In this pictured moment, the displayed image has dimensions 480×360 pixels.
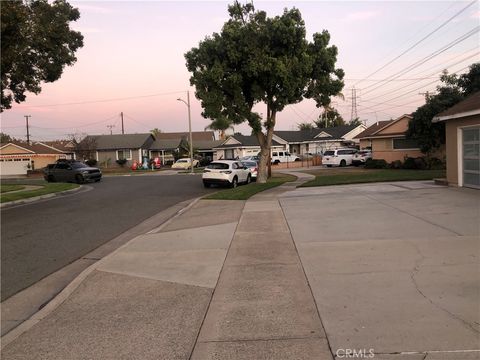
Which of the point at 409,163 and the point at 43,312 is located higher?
the point at 409,163

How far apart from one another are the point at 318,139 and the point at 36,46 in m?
51.6

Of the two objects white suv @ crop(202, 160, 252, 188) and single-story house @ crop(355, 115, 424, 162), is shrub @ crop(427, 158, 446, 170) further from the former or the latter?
white suv @ crop(202, 160, 252, 188)

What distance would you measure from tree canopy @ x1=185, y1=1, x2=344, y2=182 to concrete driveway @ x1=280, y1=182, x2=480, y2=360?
11.6m

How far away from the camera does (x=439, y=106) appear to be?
3039 centimetres

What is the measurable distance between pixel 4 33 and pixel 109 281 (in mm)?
11052

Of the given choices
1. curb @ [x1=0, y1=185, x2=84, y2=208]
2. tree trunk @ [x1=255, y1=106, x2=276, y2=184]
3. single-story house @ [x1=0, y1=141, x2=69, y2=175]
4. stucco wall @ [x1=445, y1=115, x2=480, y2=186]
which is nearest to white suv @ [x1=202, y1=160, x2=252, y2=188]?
tree trunk @ [x1=255, y1=106, x2=276, y2=184]

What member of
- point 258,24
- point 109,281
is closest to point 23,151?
point 258,24

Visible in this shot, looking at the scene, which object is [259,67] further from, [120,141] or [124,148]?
[120,141]

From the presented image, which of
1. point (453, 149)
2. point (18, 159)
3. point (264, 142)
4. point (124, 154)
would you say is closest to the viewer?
point (453, 149)

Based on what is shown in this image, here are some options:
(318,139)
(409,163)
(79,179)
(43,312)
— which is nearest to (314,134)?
(318,139)

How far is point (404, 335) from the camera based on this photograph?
3959mm

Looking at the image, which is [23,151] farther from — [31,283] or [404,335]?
[404,335]

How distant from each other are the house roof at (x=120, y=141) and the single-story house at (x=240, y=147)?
11.8 metres

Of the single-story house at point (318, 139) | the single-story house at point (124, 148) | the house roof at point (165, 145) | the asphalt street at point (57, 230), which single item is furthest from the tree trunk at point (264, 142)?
the house roof at point (165, 145)
